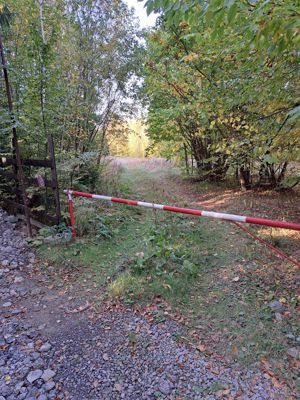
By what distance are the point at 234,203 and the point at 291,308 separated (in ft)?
13.0

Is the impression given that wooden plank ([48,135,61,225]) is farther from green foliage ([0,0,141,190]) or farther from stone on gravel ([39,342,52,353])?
stone on gravel ([39,342,52,353])

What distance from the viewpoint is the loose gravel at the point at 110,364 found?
6.29 feet

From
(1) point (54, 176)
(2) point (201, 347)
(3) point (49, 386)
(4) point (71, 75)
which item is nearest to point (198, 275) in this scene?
(2) point (201, 347)

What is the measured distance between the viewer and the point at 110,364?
2.18 metres

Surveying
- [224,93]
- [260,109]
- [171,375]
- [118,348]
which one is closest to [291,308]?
[171,375]

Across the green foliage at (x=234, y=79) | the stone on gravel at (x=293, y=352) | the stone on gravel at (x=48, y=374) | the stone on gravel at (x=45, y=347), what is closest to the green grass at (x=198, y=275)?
the stone on gravel at (x=293, y=352)

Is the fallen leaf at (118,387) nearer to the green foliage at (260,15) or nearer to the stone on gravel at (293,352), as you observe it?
the stone on gravel at (293,352)

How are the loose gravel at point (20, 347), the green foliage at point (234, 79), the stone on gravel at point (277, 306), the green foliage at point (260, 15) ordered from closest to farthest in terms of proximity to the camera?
the green foliage at point (260, 15)
the green foliage at point (234, 79)
the loose gravel at point (20, 347)
the stone on gravel at point (277, 306)

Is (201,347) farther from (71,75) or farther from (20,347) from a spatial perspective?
(71,75)

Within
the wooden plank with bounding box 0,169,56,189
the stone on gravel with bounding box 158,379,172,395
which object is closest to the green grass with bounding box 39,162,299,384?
the stone on gravel with bounding box 158,379,172,395

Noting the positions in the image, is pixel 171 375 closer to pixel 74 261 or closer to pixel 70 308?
pixel 70 308

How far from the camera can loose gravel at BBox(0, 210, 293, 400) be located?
1.92 metres

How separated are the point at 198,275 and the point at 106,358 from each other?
1634 mm

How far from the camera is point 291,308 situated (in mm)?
2703
